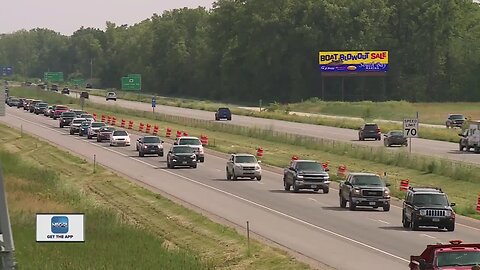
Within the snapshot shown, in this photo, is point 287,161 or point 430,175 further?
point 287,161

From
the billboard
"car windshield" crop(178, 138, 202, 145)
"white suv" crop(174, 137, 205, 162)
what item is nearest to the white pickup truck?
"white suv" crop(174, 137, 205, 162)

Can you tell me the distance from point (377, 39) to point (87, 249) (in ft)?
480

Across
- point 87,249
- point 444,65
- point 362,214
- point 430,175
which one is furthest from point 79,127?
point 444,65

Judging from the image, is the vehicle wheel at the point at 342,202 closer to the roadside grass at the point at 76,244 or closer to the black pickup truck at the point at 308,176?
the black pickup truck at the point at 308,176

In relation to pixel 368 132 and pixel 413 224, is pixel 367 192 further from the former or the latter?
pixel 368 132

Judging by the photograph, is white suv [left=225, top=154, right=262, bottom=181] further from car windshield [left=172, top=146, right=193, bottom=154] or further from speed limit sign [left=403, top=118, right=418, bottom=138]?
speed limit sign [left=403, top=118, right=418, bottom=138]

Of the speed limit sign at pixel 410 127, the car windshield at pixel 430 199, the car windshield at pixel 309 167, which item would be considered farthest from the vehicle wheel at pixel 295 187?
the car windshield at pixel 430 199

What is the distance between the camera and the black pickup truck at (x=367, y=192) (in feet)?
153

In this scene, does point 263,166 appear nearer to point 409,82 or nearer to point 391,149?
point 391,149

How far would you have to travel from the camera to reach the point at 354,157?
7775 centimetres

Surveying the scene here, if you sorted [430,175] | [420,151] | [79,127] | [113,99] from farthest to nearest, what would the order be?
[113,99], [79,127], [420,151], [430,175]

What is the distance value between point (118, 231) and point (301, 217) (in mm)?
9957

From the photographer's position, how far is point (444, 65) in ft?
571

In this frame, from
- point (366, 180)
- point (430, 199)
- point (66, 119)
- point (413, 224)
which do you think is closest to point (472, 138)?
point (366, 180)
